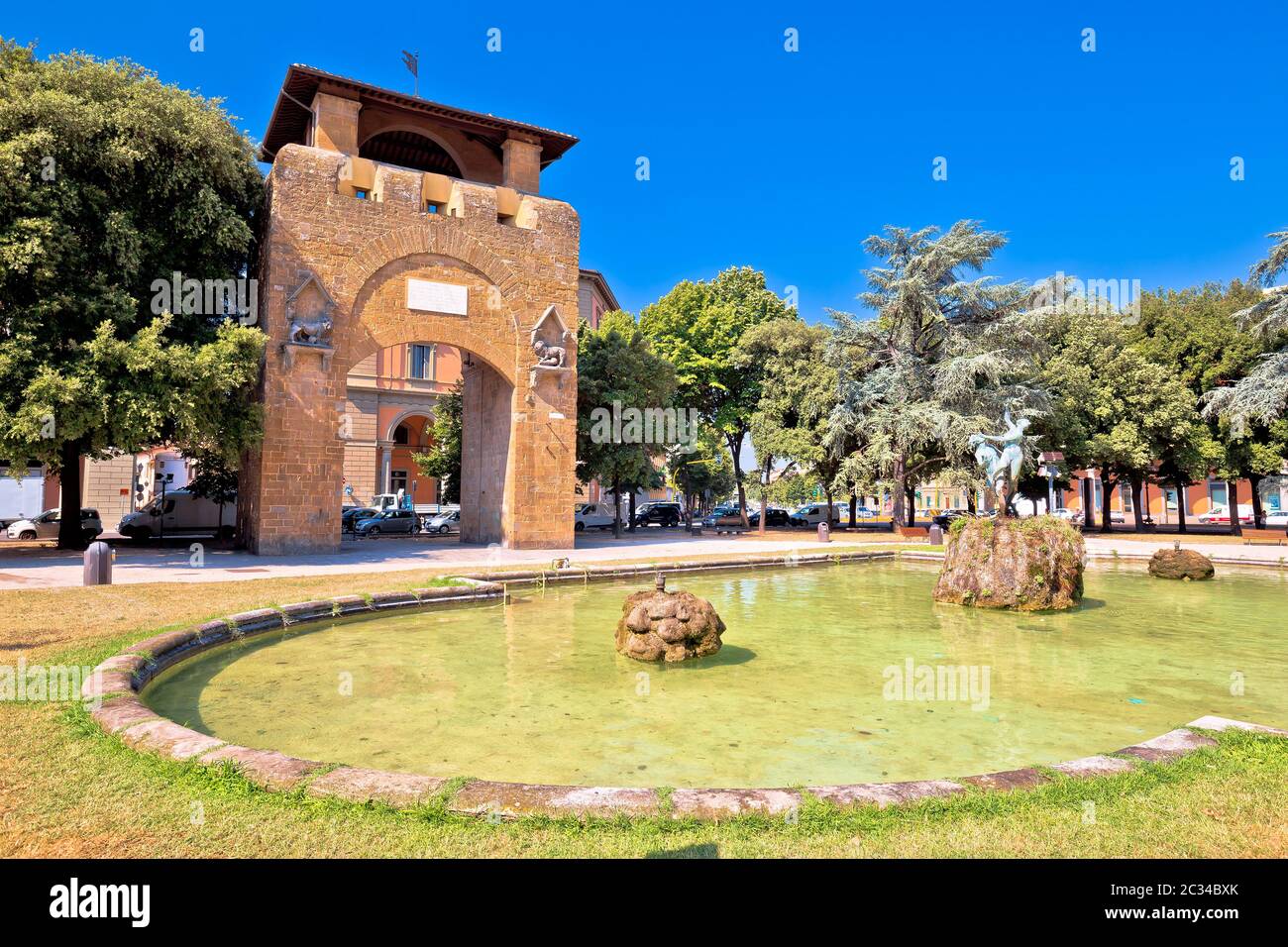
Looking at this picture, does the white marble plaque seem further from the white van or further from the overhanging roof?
the white van

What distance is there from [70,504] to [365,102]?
585 inches

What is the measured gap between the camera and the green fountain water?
16.0ft

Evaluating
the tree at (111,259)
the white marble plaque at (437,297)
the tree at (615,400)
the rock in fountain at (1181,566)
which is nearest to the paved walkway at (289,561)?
the tree at (111,259)

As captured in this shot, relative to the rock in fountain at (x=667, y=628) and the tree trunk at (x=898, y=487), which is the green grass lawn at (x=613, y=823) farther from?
the tree trunk at (x=898, y=487)

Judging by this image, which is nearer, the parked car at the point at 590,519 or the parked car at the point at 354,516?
the parked car at the point at 354,516

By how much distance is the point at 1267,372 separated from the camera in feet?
92.1

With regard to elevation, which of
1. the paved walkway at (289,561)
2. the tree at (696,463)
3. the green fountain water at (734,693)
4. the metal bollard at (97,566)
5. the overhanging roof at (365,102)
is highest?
the overhanging roof at (365,102)

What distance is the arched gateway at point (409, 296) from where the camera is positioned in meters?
19.5

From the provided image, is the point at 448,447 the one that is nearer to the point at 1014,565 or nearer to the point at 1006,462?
the point at 1006,462

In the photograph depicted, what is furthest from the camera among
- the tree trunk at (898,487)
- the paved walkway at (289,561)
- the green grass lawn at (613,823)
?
the tree trunk at (898,487)

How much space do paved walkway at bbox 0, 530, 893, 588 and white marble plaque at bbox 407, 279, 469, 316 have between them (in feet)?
24.1

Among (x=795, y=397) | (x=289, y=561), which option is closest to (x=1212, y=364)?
(x=795, y=397)

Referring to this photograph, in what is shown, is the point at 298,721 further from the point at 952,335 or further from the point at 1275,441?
the point at 1275,441

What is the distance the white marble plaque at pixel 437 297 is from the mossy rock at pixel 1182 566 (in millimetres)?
19755
